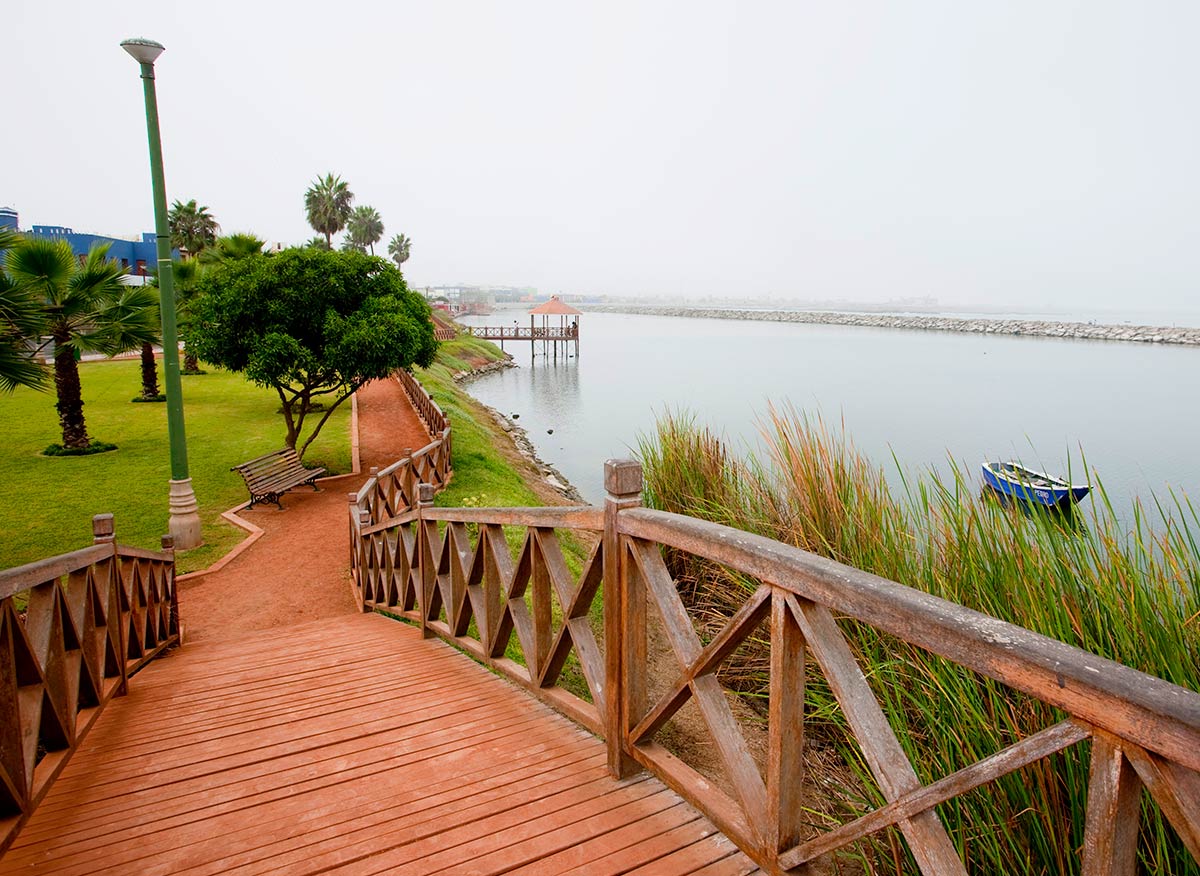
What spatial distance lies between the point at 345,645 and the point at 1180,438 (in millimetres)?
29194

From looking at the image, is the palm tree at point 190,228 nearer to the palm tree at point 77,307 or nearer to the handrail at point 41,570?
the palm tree at point 77,307

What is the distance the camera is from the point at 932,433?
2462cm

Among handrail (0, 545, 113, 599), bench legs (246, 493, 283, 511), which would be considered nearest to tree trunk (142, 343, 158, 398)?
bench legs (246, 493, 283, 511)

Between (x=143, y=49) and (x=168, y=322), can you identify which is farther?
(x=168, y=322)

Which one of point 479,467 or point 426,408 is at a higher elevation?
point 426,408

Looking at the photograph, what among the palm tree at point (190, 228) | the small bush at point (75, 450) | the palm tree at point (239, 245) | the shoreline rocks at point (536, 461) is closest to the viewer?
the small bush at point (75, 450)

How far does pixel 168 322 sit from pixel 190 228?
3088cm

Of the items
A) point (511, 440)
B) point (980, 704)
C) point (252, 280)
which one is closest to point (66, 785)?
point (980, 704)

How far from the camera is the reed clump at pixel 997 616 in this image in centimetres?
A: 247

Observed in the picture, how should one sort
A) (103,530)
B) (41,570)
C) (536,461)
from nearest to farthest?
(41,570) → (103,530) → (536,461)

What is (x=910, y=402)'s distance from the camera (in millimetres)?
32562

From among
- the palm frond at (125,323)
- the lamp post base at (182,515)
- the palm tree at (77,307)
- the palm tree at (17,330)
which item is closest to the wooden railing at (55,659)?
the palm tree at (17,330)

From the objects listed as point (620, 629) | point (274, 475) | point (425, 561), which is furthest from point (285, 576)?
point (620, 629)

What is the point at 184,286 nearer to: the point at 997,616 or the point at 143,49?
the point at 143,49
